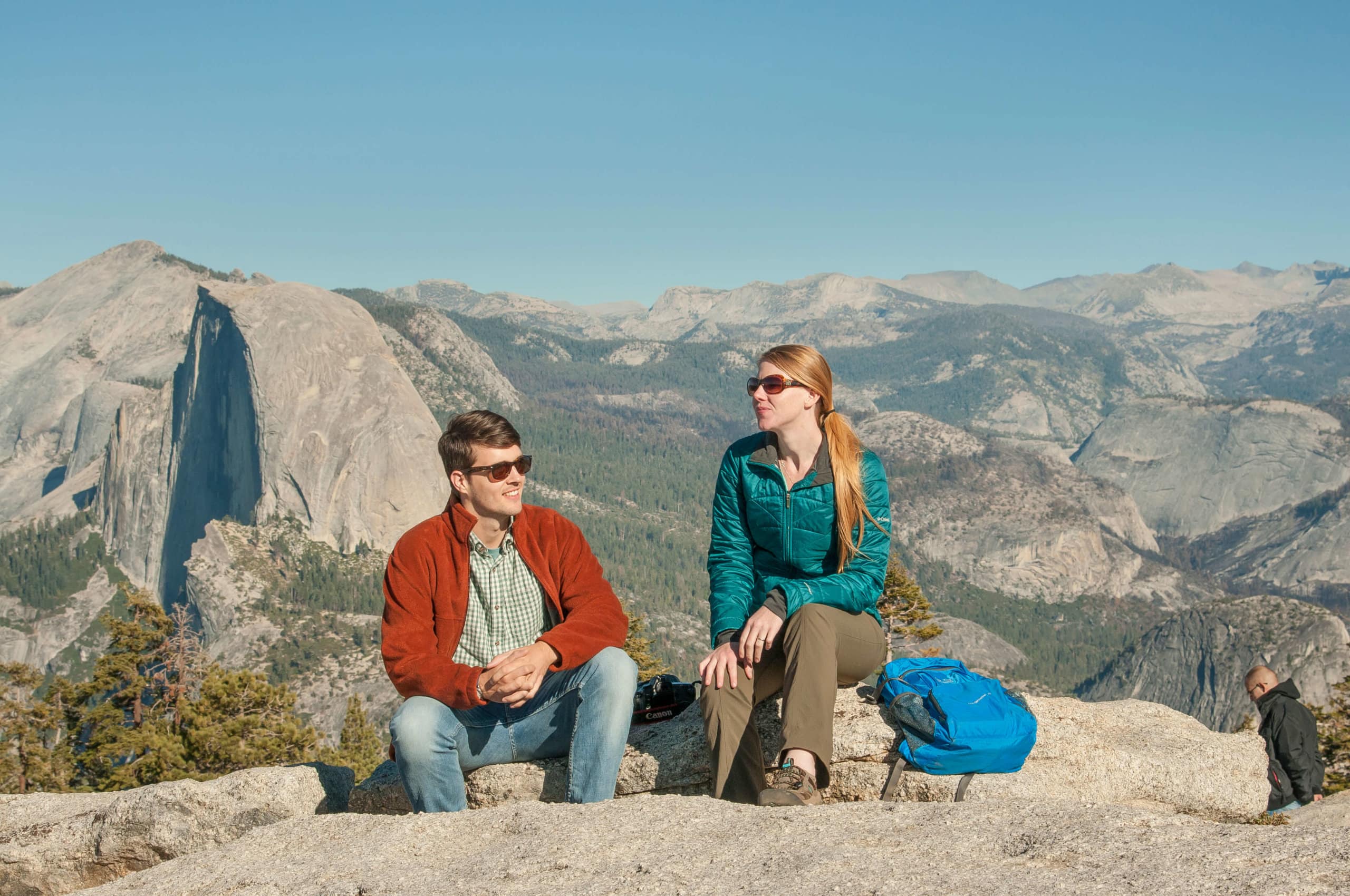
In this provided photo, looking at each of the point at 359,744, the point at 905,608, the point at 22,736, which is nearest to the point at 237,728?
the point at 22,736

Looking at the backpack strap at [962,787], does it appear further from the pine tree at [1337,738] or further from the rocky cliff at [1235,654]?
the rocky cliff at [1235,654]

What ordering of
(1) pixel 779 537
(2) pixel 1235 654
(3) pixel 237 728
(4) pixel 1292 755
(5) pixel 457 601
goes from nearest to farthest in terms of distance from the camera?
(5) pixel 457 601 → (1) pixel 779 537 → (4) pixel 1292 755 → (3) pixel 237 728 → (2) pixel 1235 654

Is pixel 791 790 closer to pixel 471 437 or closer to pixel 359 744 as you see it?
pixel 471 437

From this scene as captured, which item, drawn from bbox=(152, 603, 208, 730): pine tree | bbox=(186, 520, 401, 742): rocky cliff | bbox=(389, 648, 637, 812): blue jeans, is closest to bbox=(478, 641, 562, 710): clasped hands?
bbox=(389, 648, 637, 812): blue jeans

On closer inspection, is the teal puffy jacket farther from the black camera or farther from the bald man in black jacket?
the bald man in black jacket

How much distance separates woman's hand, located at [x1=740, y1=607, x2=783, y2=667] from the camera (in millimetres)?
7520

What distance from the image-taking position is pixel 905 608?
114 feet

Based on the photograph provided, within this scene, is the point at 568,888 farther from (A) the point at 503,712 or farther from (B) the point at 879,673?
(B) the point at 879,673

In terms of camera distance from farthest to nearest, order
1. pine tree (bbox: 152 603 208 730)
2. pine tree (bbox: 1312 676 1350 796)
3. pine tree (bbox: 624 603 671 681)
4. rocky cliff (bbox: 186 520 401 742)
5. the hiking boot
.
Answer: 1. rocky cliff (bbox: 186 520 401 742)
2. pine tree (bbox: 624 603 671 681)
3. pine tree (bbox: 152 603 208 730)
4. pine tree (bbox: 1312 676 1350 796)
5. the hiking boot

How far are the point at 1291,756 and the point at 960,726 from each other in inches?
205

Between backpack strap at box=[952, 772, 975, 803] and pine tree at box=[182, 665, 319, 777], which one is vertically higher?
backpack strap at box=[952, 772, 975, 803]

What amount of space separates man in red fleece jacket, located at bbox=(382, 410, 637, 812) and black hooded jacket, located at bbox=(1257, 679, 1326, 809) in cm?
761

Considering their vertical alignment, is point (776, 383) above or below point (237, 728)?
above

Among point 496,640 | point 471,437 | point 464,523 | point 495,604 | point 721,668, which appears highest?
point 471,437
